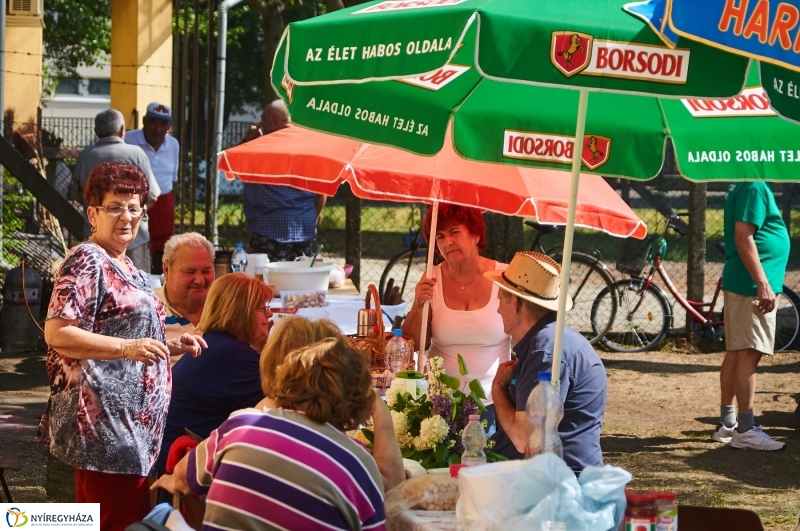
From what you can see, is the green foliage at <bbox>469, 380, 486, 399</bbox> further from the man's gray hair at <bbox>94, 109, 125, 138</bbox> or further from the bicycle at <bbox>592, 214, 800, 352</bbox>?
the bicycle at <bbox>592, 214, 800, 352</bbox>

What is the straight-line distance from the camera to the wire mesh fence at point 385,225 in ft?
41.6

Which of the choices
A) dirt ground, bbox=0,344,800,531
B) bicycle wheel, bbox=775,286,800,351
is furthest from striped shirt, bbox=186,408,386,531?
bicycle wheel, bbox=775,286,800,351

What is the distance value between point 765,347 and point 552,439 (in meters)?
4.57

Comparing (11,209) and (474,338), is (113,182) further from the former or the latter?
(11,209)

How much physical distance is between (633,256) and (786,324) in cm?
Result: 163

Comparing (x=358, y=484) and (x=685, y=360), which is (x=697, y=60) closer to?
(x=358, y=484)

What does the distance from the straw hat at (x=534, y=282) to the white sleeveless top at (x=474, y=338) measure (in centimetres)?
115

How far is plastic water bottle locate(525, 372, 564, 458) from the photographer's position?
315cm

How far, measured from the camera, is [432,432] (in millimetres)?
3656

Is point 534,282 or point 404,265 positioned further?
point 404,265

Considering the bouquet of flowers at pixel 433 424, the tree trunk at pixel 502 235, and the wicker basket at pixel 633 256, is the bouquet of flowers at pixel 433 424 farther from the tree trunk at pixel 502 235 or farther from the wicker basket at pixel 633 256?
the wicker basket at pixel 633 256

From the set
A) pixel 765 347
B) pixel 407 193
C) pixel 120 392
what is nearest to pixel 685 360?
pixel 765 347

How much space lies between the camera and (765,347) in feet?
23.8

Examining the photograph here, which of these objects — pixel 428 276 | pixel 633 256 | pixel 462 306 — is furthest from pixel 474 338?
pixel 633 256
